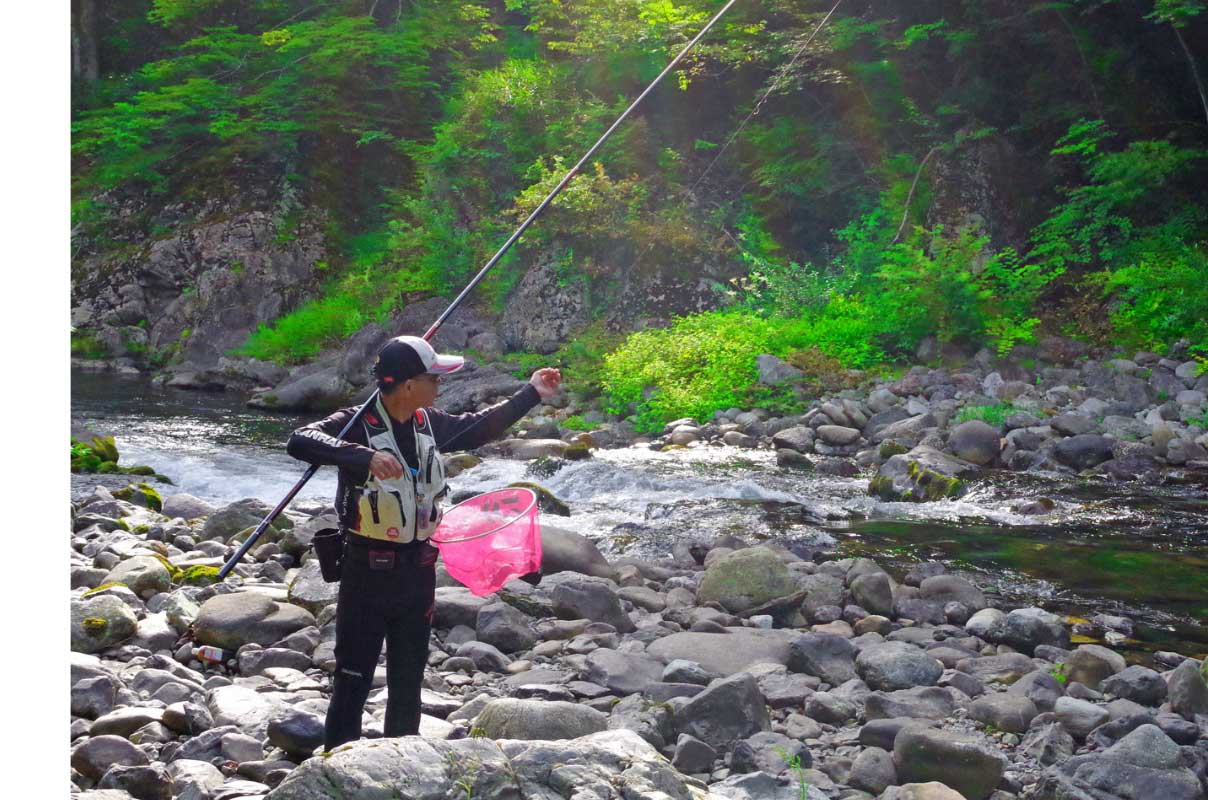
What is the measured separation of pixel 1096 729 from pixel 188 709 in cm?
357

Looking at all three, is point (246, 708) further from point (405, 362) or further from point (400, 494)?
point (405, 362)

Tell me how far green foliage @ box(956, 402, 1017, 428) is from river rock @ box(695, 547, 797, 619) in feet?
20.2

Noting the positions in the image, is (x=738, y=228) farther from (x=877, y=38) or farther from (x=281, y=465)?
(x=281, y=465)

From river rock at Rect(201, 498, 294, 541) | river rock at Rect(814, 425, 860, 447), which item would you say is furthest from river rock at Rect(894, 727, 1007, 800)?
river rock at Rect(814, 425, 860, 447)

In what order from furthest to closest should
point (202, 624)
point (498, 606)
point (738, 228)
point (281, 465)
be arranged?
point (738, 228) → point (281, 465) → point (498, 606) → point (202, 624)

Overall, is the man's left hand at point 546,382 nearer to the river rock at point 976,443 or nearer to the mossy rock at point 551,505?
the mossy rock at point 551,505

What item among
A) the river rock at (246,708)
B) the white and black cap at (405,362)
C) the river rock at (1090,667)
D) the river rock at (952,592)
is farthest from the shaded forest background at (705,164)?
the white and black cap at (405,362)

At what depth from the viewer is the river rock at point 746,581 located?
6.05 m

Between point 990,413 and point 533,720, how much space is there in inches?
374

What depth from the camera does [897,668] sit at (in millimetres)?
4773

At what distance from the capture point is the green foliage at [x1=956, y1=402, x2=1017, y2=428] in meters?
11.6

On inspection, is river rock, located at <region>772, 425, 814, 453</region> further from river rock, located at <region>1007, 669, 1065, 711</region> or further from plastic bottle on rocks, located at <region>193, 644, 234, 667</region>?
plastic bottle on rocks, located at <region>193, 644, 234, 667</region>

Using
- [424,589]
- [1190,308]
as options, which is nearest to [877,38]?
[1190,308]

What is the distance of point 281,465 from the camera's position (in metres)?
11.3
